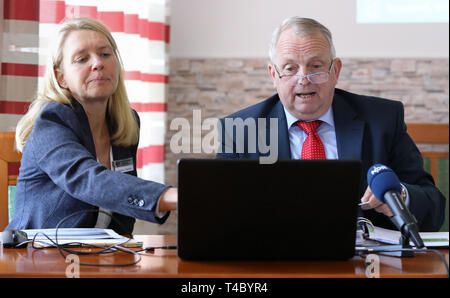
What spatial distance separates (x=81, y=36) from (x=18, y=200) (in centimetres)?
57

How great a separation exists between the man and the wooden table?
2.01 ft

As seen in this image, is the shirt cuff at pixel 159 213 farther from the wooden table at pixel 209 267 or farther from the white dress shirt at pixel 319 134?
the white dress shirt at pixel 319 134

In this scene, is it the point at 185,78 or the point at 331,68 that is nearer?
the point at 331,68

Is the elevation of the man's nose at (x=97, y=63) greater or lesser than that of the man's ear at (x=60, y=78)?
greater

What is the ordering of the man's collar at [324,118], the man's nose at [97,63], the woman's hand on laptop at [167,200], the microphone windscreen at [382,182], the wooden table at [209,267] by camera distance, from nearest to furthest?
the wooden table at [209,267] < the microphone windscreen at [382,182] < the woman's hand on laptop at [167,200] < the man's nose at [97,63] < the man's collar at [324,118]

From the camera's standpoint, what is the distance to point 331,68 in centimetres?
184

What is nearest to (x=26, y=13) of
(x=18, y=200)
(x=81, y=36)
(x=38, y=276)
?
(x=81, y=36)

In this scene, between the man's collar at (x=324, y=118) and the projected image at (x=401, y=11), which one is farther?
the projected image at (x=401, y=11)

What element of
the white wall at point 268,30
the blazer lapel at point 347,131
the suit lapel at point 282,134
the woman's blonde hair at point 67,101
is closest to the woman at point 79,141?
the woman's blonde hair at point 67,101

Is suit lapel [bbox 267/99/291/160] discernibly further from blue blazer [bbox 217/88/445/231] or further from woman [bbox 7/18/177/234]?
woman [bbox 7/18/177/234]

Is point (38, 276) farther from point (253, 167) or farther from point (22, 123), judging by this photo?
point (22, 123)

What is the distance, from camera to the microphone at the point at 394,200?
3.46 feet

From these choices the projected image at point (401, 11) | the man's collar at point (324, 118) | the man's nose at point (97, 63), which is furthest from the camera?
the projected image at point (401, 11)

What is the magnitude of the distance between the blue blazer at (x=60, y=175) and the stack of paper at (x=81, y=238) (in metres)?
0.08
